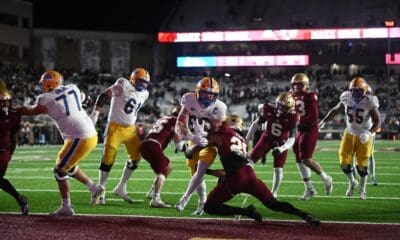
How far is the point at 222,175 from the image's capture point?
24.7 feet

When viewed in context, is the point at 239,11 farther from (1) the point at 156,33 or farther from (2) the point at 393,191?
(2) the point at 393,191

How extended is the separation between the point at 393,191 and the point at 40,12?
41.8m

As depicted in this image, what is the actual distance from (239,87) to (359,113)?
34741 mm

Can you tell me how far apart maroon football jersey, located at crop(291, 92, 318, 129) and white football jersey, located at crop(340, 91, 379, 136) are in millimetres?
537

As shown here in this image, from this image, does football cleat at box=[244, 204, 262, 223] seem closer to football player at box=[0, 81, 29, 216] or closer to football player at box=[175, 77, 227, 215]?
football player at box=[175, 77, 227, 215]

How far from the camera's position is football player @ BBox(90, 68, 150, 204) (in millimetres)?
9289

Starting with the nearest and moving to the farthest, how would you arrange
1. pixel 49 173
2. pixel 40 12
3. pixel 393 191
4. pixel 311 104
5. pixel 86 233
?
pixel 86 233
pixel 311 104
pixel 393 191
pixel 49 173
pixel 40 12

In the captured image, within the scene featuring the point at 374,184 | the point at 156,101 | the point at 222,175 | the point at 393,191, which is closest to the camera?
the point at 222,175

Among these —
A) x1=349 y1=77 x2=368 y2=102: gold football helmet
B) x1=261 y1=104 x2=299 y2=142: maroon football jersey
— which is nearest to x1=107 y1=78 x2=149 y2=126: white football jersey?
x1=261 y1=104 x2=299 y2=142: maroon football jersey

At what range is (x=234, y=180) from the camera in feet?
22.9

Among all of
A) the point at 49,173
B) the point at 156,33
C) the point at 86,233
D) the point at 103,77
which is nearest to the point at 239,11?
the point at 156,33

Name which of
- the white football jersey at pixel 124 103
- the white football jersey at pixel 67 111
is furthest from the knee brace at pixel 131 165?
the white football jersey at pixel 67 111

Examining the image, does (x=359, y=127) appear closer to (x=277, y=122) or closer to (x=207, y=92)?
(x=277, y=122)

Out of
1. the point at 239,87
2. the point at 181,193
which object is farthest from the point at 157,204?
the point at 239,87
